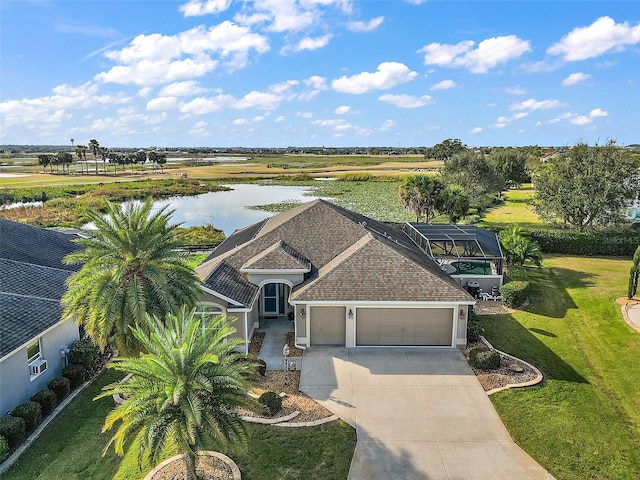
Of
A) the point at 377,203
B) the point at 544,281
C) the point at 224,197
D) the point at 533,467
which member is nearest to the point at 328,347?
the point at 533,467

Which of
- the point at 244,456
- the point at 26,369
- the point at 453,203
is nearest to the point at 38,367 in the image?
the point at 26,369

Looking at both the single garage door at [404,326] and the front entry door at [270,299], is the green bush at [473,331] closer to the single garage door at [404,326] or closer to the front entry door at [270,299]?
the single garage door at [404,326]

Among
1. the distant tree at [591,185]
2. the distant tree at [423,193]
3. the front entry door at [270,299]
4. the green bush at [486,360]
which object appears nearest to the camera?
the green bush at [486,360]

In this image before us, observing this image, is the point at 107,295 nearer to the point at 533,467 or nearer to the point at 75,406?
the point at 75,406

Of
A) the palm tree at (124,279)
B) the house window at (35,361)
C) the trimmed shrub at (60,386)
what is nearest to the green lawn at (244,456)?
the trimmed shrub at (60,386)

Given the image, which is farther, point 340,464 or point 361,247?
point 361,247

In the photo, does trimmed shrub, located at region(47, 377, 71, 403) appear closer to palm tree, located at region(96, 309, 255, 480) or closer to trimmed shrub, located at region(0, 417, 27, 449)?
trimmed shrub, located at region(0, 417, 27, 449)

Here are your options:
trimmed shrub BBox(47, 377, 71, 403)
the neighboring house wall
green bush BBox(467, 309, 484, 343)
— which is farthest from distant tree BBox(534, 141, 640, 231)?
trimmed shrub BBox(47, 377, 71, 403)
